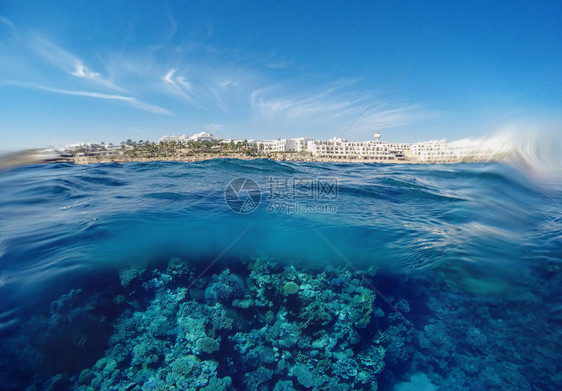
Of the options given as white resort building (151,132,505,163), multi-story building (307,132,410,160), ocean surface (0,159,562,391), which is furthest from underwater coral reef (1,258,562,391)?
multi-story building (307,132,410,160)

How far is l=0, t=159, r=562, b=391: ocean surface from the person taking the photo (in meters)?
5.04

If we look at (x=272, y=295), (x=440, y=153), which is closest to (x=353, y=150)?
(x=440, y=153)

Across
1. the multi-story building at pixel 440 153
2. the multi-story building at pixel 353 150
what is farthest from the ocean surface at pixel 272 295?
the multi-story building at pixel 353 150

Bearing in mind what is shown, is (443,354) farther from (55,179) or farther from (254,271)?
(55,179)

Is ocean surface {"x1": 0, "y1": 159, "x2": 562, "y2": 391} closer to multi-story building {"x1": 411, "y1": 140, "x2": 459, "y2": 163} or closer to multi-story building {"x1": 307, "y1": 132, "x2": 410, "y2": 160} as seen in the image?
multi-story building {"x1": 411, "y1": 140, "x2": 459, "y2": 163}

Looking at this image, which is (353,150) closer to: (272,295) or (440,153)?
(440,153)

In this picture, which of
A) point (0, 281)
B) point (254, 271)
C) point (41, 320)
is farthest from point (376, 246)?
point (0, 281)

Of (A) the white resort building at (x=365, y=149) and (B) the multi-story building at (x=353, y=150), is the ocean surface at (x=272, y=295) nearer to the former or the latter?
(A) the white resort building at (x=365, y=149)

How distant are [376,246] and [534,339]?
479cm

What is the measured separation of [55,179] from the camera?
11.3 metres

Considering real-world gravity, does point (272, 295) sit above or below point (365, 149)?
below

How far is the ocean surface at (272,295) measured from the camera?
504 centimetres

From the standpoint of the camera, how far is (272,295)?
22.5ft

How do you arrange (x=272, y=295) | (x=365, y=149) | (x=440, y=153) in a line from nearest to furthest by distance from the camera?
(x=272, y=295)
(x=440, y=153)
(x=365, y=149)
